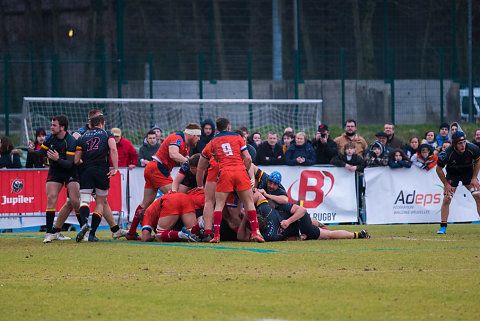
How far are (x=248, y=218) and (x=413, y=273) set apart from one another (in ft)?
13.9

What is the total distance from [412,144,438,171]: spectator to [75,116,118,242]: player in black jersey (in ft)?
24.9

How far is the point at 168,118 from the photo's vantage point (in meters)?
24.4

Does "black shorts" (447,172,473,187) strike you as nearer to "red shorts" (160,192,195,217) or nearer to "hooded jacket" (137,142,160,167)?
"red shorts" (160,192,195,217)

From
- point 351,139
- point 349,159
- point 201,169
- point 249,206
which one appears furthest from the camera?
point 351,139

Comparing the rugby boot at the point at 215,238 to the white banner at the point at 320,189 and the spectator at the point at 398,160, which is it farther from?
the spectator at the point at 398,160

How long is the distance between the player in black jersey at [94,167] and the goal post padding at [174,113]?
1115 cm

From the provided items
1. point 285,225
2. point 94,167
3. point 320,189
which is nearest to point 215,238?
point 285,225

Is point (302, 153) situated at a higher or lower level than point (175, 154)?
lower

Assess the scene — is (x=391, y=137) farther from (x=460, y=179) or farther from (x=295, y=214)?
(x=295, y=214)

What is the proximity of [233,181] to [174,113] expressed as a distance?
1319cm

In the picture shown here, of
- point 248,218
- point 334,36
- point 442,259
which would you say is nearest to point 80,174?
point 248,218

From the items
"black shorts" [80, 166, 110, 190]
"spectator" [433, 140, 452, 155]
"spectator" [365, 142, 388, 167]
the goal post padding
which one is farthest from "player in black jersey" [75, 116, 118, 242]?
the goal post padding

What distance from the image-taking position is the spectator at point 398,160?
1681 centimetres

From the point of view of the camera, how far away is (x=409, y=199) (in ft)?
A: 55.6
